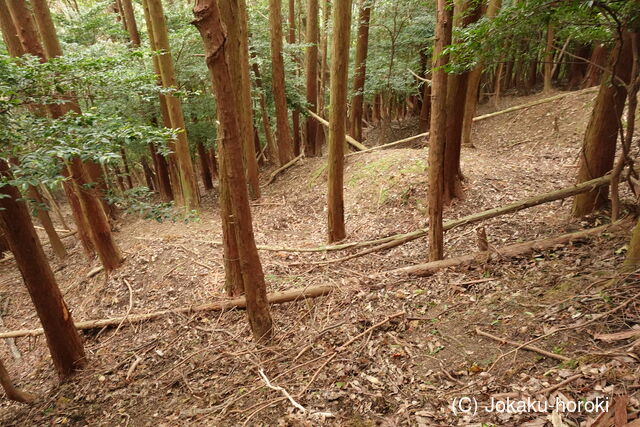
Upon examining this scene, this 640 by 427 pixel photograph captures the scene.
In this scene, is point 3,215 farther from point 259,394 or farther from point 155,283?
point 259,394

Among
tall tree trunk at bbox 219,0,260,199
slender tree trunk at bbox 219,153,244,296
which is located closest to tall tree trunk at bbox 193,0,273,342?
tall tree trunk at bbox 219,0,260,199

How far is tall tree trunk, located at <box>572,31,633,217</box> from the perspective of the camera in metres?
4.22

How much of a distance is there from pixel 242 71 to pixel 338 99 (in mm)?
2358

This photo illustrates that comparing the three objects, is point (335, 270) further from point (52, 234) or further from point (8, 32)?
point (52, 234)

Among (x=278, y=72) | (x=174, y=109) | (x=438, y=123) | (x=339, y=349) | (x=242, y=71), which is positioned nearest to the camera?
(x=339, y=349)

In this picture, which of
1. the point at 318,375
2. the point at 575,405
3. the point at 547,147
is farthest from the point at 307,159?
the point at 575,405

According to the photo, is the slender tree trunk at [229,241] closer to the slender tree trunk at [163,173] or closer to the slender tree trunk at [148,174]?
the slender tree trunk at [163,173]

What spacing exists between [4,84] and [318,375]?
4228mm

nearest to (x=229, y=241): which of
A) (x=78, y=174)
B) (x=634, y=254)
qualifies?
(x=78, y=174)

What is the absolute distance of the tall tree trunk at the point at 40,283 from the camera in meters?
3.91

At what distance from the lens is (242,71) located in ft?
22.9

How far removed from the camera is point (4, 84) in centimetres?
313

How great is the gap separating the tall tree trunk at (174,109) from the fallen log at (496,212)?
481 cm

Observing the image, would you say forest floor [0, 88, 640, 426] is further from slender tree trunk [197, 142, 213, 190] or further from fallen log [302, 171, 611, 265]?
slender tree trunk [197, 142, 213, 190]
